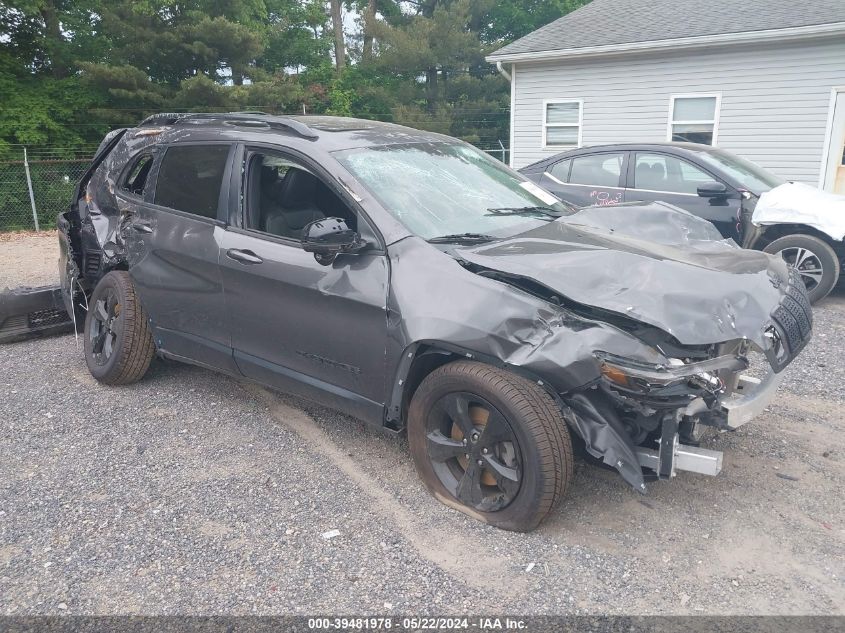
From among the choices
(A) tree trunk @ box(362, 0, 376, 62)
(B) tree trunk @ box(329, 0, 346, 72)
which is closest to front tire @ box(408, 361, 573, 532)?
(A) tree trunk @ box(362, 0, 376, 62)

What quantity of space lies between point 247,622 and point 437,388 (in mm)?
1245

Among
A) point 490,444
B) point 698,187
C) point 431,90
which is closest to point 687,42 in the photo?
point 698,187

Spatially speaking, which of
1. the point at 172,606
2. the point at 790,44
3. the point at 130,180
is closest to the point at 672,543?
the point at 172,606

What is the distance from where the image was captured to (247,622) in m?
2.64

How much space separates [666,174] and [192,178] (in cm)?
538

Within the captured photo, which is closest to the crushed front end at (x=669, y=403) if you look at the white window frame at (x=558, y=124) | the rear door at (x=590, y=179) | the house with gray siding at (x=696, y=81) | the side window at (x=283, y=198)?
the side window at (x=283, y=198)

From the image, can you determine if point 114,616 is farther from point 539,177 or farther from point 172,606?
point 539,177

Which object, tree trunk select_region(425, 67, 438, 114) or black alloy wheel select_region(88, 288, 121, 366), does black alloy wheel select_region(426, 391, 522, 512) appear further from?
tree trunk select_region(425, 67, 438, 114)

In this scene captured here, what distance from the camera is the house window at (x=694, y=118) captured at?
1365 centimetres

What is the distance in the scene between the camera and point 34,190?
600 inches

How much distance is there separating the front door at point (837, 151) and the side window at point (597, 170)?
6.76 meters

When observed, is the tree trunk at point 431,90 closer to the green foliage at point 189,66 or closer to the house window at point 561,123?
the green foliage at point 189,66

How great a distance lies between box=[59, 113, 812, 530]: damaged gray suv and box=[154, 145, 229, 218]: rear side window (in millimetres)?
14

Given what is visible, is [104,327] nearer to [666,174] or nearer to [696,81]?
[666,174]
